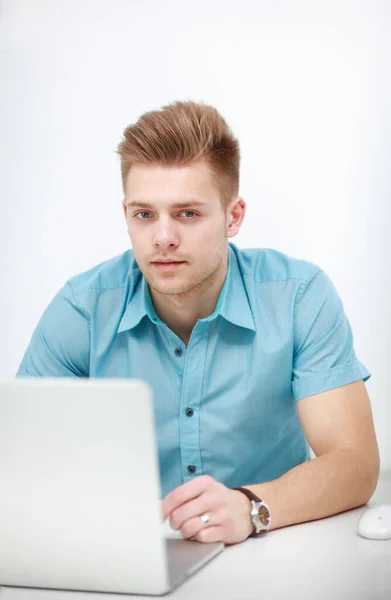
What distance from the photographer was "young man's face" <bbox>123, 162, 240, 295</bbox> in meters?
1.83

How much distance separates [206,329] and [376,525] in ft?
2.26

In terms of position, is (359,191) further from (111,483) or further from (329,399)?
(111,483)

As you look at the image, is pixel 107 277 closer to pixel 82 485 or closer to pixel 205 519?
pixel 205 519

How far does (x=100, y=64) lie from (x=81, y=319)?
142 cm

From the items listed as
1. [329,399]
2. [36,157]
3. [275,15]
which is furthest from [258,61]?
[329,399]

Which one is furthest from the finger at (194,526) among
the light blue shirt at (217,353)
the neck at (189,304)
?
the neck at (189,304)

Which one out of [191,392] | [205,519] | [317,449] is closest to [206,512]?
[205,519]

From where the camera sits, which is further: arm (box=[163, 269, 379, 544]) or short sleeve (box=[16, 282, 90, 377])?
short sleeve (box=[16, 282, 90, 377])

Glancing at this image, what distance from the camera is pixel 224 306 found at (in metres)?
1.96

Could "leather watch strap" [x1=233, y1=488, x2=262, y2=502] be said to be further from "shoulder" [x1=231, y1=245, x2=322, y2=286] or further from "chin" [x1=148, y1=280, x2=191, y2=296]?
"shoulder" [x1=231, y1=245, x2=322, y2=286]

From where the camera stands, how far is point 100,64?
3.12 m

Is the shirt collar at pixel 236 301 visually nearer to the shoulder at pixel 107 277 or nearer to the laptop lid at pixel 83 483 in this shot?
the shoulder at pixel 107 277

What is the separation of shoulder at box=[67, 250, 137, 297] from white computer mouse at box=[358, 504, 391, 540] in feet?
2.83

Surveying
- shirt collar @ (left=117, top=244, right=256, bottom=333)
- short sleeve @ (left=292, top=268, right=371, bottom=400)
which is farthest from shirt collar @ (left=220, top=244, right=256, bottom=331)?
short sleeve @ (left=292, top=268, right=371, bottom=400)
